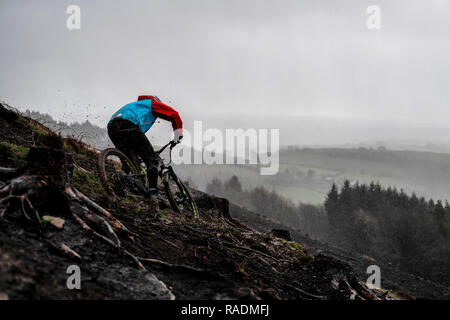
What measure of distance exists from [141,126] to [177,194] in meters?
2.43

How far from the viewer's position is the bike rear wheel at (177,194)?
6957 millimetres

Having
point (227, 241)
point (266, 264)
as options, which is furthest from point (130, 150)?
point (266, 264)

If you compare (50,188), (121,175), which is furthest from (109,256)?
(121,175)

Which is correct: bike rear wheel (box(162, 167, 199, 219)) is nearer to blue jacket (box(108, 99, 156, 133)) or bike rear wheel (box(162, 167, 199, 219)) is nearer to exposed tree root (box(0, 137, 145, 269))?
blue jacket (box(108, 99, 156, 133))

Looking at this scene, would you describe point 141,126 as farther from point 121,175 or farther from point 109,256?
point 109,256

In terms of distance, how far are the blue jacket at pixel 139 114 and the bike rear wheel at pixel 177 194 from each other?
4.76 feet

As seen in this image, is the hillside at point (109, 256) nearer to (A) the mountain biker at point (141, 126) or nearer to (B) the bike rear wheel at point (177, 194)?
(A) the mountain biker at point (141, 126)

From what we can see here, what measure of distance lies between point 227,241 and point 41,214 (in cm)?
317

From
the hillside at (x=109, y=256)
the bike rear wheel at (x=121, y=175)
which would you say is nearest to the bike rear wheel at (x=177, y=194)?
the bike rear wheel at (x=121, y=175)

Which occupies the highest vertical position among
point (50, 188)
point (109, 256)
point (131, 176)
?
point (50, 188)

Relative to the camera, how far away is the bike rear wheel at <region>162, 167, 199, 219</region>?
696 centimetres

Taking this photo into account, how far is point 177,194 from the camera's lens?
25.0ft

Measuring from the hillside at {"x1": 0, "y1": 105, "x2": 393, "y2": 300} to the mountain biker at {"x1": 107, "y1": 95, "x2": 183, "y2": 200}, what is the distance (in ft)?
4.10
